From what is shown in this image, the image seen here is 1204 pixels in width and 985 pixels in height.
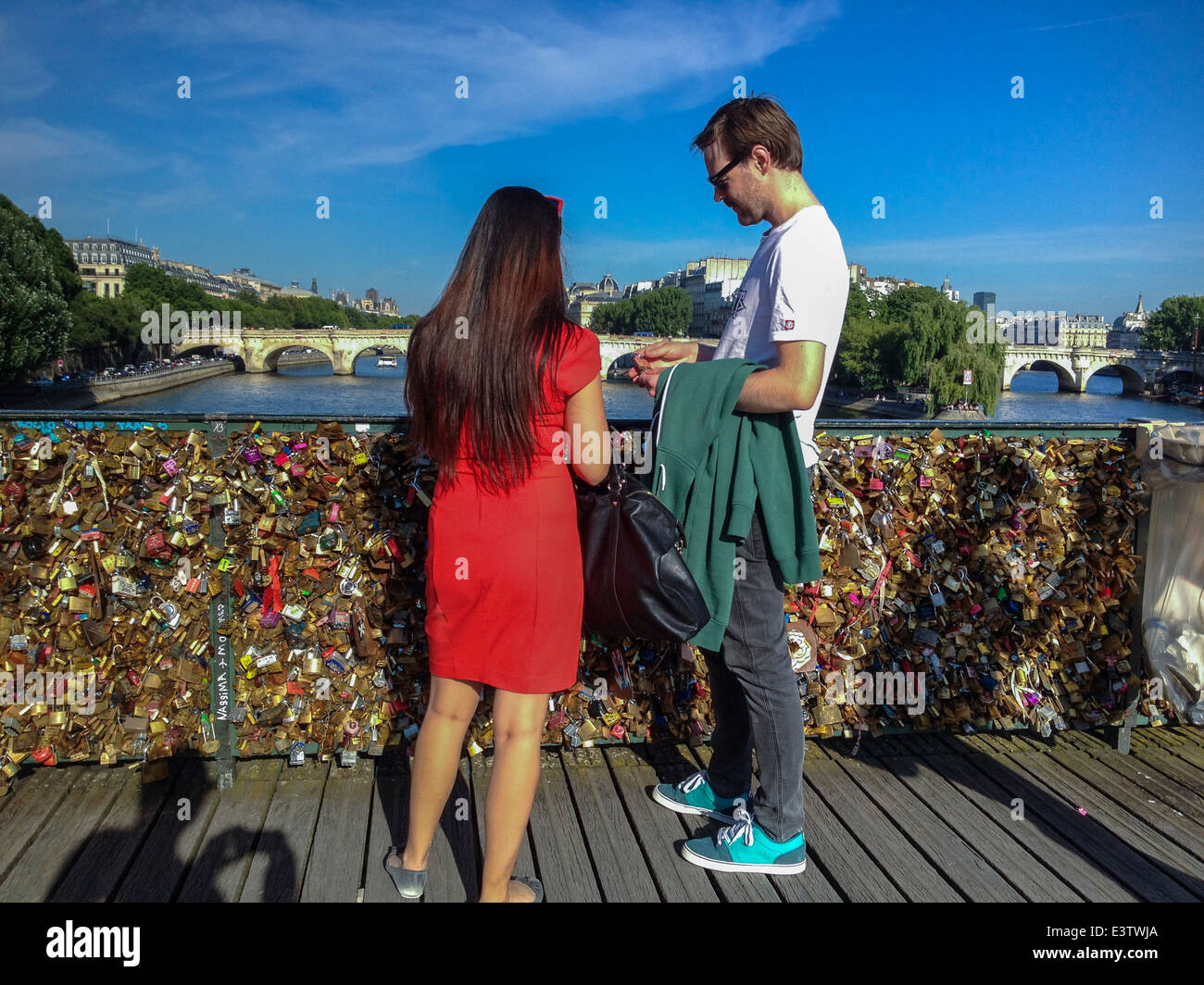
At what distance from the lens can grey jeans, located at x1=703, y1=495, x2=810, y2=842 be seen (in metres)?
2.41

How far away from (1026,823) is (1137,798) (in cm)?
46

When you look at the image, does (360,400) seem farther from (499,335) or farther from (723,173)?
(499,335)

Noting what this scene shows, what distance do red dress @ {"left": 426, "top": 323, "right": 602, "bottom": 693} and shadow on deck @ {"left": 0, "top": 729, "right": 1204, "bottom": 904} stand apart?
0.65 metres

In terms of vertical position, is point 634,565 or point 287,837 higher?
point 634,565

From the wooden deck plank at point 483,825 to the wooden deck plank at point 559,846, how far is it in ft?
0.06

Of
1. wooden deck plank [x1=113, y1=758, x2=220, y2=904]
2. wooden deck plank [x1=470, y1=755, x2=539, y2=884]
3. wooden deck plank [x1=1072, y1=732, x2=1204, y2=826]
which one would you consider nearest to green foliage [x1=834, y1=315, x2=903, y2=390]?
wooden deck plank [x1=1072, y1=732, x2=1204, y2=826]

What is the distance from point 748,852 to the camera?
2.47 m

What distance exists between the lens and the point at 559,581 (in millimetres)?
2098

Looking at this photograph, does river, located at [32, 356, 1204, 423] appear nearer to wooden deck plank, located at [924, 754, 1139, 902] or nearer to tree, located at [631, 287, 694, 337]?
tree, located at [631, 287, 694, 337]

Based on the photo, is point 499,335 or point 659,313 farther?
point 659,313

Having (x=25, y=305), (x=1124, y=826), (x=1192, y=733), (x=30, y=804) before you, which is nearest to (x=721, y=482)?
(x=1124, y=826)

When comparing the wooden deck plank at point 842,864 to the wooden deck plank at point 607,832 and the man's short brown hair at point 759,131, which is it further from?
the man's short brown hair at point 759,131

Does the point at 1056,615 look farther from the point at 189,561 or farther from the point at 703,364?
the point at 189,561
